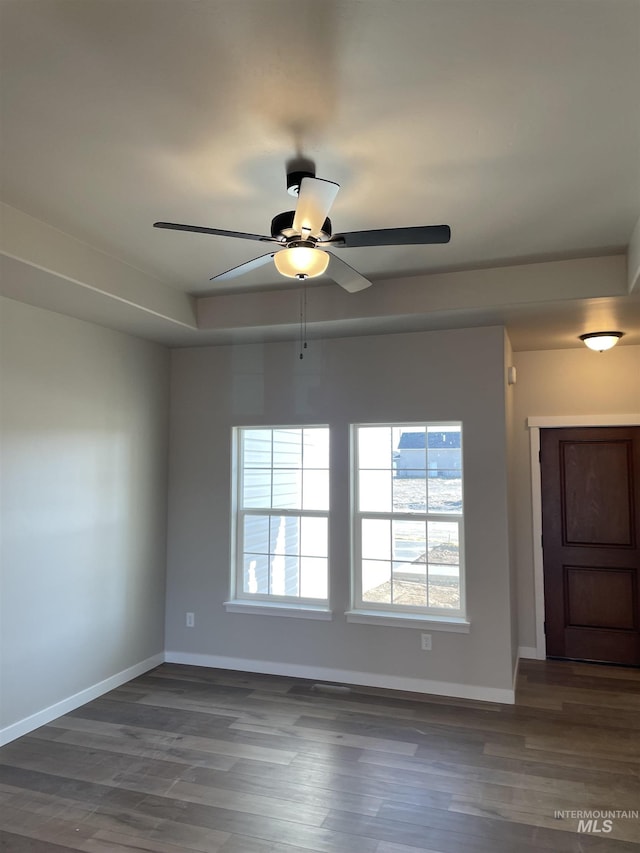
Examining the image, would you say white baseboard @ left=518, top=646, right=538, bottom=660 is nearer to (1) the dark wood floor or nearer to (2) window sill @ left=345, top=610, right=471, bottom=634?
(1) the dark wood floor

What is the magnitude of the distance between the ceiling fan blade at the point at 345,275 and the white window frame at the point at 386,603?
61.7 inches

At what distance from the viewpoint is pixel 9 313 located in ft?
11.0

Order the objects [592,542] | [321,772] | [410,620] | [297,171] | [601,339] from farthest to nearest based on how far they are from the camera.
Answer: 1. [592,542]
2. [601,339]
3. [410,620]
4. [321,772]
5. [297,171]

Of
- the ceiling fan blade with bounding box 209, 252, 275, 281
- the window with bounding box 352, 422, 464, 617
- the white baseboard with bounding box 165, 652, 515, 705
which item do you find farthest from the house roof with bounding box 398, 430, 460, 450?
the ceiling fan blade with bounding box 209, 252, 275, 281

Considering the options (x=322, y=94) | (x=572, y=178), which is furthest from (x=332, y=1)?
(x=572, y=178)

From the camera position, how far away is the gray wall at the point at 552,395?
15.4 feet

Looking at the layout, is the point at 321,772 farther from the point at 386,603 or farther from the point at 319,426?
the point at 319,426

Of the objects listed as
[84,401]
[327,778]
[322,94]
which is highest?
[322,94]

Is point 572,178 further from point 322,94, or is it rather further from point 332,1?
point 332,1

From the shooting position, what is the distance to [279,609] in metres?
4.41

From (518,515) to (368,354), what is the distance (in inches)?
75.9

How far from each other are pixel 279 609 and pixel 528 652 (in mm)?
2156

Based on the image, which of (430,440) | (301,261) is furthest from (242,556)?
(301,261)

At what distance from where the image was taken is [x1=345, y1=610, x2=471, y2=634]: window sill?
397cm
